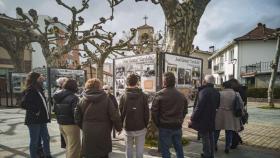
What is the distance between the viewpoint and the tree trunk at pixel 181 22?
8188mm

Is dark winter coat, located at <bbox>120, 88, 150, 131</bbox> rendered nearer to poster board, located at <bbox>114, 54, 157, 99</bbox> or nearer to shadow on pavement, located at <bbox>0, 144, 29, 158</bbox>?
poster board, located at <bbox>114, 54, 157, 99</bbox>

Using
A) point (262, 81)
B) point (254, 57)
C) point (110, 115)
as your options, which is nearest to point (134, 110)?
point (110, 115)

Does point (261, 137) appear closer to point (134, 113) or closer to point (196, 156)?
point (196, 156)

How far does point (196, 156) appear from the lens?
6.73 m

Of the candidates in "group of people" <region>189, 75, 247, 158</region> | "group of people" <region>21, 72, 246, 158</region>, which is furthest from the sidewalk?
"group of people" <region>21, 72, 246, 158</region>

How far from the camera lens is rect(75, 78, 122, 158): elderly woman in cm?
464

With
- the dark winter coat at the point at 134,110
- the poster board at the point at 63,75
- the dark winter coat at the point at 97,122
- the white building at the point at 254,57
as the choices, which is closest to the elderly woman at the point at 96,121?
the dark winter coat at the point at 97,122

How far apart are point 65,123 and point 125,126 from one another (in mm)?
1168

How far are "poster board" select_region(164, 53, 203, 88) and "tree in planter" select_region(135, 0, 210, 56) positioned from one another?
0.50m

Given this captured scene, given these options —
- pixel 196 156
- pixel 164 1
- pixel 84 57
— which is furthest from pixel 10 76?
pixel 196 156

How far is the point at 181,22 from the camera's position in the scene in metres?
8.21

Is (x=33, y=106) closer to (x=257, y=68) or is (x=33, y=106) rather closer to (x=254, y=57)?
(x=257, y=68)

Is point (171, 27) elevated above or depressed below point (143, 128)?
above

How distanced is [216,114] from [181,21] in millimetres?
2735
